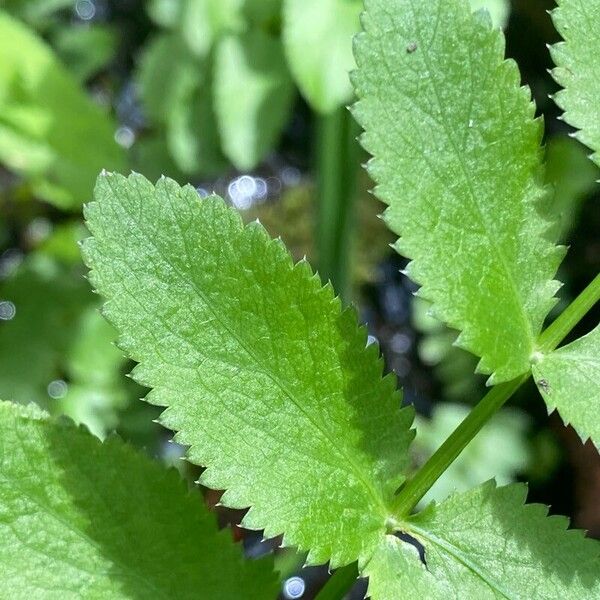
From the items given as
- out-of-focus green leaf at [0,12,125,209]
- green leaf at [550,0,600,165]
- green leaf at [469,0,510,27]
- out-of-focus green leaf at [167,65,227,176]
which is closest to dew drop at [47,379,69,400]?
out-of-focus green leaf at [0,12,125,209]

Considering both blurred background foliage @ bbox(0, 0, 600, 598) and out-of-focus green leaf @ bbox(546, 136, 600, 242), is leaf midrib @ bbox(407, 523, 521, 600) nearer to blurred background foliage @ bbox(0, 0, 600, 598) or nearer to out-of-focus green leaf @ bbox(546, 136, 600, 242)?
blurred background foliage @ bbox(0, 0, 600, 598)

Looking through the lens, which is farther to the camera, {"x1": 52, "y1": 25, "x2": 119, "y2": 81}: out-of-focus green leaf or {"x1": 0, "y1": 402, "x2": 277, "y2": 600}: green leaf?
{"x1": 52, "y1": 25, "x2": 119, "y2": 81}: out-of-focus green leaf

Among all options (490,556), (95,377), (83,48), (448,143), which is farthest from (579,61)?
(83,48)

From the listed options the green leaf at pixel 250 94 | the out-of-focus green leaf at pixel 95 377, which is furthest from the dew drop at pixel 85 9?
the out-of-focus green leaf at pixel 95 377

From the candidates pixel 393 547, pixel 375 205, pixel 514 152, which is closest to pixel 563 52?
pixel 514 152

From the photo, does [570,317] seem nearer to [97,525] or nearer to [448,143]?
[448,143]

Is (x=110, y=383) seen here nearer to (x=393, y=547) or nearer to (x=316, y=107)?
(x=316, y=107)

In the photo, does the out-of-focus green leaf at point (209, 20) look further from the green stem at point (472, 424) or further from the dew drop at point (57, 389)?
the green stem at point (472, 424)
